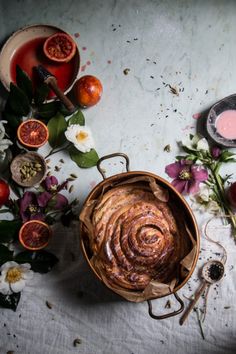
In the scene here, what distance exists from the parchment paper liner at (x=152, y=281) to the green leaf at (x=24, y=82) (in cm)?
44

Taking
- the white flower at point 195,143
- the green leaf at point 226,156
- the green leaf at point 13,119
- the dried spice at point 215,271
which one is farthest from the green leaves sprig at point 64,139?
the dried spice at point 215,271

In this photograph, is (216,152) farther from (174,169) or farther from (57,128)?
(57,128)

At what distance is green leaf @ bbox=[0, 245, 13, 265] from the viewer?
5.06 feet

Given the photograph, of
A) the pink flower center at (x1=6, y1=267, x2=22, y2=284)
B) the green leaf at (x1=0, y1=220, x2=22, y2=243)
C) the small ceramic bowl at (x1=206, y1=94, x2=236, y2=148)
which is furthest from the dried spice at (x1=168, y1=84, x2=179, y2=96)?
the pink flower center at (x1=6, y1=267, x2=22, y2=284)

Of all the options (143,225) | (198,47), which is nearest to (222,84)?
(198,47)

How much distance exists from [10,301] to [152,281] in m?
0.48

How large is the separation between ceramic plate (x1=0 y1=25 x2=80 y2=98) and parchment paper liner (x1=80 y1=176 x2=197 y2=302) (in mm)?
446

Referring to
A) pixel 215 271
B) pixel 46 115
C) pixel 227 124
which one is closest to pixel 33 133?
pixel 46 115

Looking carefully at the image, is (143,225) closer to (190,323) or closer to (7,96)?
(190,323)

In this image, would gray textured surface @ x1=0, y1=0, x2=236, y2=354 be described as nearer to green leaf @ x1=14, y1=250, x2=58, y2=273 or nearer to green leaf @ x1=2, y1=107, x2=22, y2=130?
green leaf @ x1=14, y1=250, x2=58, y2=273

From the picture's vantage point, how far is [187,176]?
1580 mm

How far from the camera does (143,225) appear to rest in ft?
4.63

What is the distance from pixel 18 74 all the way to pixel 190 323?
99 cm

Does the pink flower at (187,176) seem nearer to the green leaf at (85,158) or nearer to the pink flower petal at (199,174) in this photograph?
the pink flower petal at (199,174)
